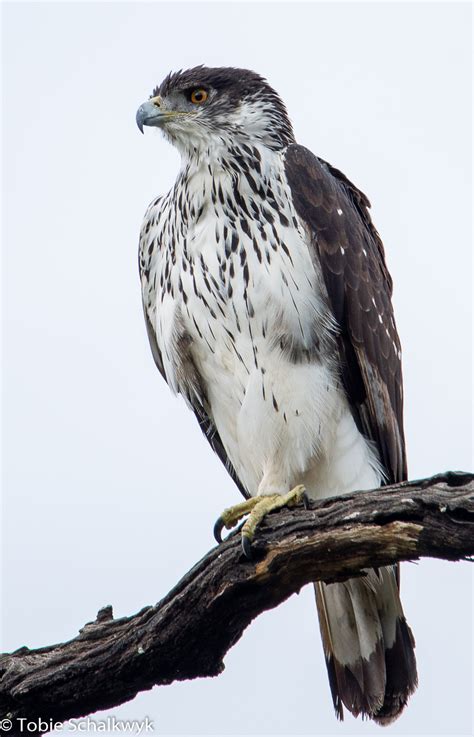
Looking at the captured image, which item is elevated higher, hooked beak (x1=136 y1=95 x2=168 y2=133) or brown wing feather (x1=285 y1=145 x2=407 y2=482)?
hooked beak (x1=136 y1=95 x2=168 y2=133)

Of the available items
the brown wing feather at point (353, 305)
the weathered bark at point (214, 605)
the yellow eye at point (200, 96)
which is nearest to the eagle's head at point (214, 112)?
the yellow eye at point (200, 96)

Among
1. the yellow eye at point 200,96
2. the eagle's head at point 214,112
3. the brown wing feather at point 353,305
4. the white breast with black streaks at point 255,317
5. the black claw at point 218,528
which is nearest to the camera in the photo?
the black claw at point 218,528

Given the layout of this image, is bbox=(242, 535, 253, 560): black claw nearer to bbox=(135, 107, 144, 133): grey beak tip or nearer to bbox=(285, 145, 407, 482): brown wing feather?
bbox=(285, 145, 407, 482): brown wing feather

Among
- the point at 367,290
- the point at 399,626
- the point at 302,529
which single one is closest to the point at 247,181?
the point at 367,290

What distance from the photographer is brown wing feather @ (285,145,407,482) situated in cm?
680

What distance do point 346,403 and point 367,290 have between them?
773 millimetres

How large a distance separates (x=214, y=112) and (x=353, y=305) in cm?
167

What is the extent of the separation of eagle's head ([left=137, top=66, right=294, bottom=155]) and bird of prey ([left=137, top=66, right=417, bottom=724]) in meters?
0.01

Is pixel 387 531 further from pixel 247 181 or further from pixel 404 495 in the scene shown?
pixel 247 181

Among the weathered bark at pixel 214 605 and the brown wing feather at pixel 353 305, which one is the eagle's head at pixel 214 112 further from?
the weathered bark at pixel 214 605

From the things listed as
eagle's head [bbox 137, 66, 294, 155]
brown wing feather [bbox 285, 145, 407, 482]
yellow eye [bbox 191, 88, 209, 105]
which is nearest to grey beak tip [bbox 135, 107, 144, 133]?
eagle's head [bbox 137, 66, 294, 155]

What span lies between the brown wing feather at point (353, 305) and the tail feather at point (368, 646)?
77cm

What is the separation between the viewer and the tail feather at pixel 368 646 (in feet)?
21.9

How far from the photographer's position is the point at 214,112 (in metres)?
7.32
